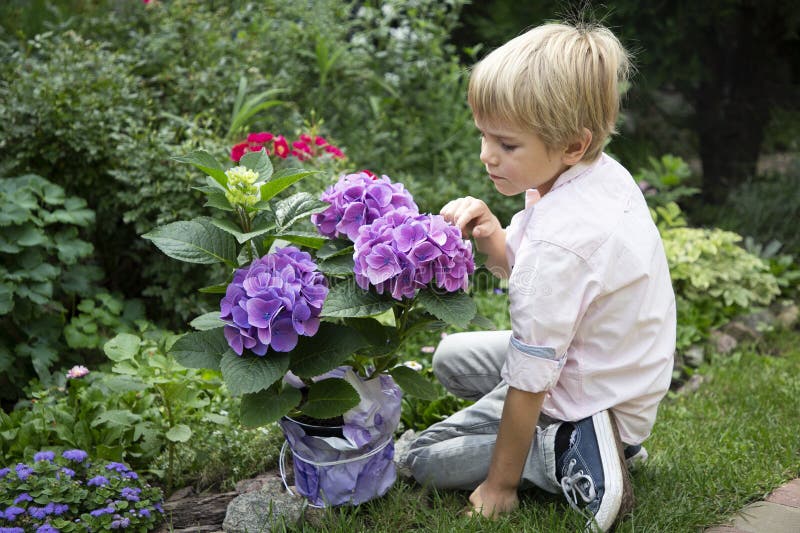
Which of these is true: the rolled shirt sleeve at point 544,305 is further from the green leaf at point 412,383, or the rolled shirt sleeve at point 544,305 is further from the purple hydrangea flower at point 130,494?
the purple hydrangea flower at point 130,494

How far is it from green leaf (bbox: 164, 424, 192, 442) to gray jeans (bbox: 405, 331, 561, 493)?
25.2 inches

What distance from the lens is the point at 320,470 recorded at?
2219mm

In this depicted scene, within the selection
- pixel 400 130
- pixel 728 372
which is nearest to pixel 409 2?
pixel 400 130

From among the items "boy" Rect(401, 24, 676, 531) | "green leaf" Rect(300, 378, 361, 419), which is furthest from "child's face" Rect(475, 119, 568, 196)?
"green leaf" Rect(300, 378, 361, 419)

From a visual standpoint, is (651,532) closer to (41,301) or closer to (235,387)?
(235,387)

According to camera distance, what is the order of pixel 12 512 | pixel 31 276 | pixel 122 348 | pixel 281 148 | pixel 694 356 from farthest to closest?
pixel 694 356
pixel 281 148
pixel 31 276
pixel 122 348
pixel 12 512

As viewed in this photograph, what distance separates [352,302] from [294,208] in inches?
14.8

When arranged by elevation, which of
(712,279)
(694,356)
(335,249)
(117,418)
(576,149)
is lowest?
(694,356)

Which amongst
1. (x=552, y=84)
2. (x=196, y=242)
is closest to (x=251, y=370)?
(x=196, y=242)

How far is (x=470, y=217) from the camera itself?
2.18 m

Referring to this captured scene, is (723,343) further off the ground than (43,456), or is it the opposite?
(43,456)

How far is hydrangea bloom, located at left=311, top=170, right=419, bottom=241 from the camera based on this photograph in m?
2.09

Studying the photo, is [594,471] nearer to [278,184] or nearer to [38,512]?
[278,184]

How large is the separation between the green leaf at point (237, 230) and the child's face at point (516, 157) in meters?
0.58
